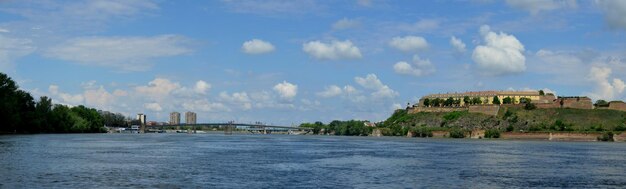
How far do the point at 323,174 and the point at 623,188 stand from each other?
19692 millimetres

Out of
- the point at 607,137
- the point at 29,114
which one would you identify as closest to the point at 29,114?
the point at 29,114

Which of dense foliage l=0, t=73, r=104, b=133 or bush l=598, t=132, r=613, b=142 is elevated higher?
dense foliage l=0, t=73, r=104, b=133

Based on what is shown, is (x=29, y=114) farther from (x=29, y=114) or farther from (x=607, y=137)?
(x=607, y=137)

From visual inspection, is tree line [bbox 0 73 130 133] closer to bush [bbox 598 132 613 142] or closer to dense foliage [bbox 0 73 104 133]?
dense foliage [bbox 0 73 104 133]

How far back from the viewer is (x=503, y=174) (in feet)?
165

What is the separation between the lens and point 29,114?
15912cm

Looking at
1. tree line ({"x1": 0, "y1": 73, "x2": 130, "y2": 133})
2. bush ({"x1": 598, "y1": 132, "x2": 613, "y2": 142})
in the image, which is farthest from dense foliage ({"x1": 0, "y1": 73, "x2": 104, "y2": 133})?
bush ({"x1": 598, "y1": 132, "x2": 613, "y2": 142})

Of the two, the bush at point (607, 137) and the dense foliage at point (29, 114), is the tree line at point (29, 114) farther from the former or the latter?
the bush at point (607, 137)

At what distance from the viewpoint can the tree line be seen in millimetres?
140512

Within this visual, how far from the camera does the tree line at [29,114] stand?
14051 centimetres

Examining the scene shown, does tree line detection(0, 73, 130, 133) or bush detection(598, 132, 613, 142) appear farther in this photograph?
bush detection(598, 132, 613, 142)

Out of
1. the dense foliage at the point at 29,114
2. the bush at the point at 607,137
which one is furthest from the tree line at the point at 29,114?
the bush at the point at 607,137

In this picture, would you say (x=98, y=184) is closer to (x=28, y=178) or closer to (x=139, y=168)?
(x=28, y=178)

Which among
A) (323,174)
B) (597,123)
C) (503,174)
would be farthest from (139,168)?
(597,123)
